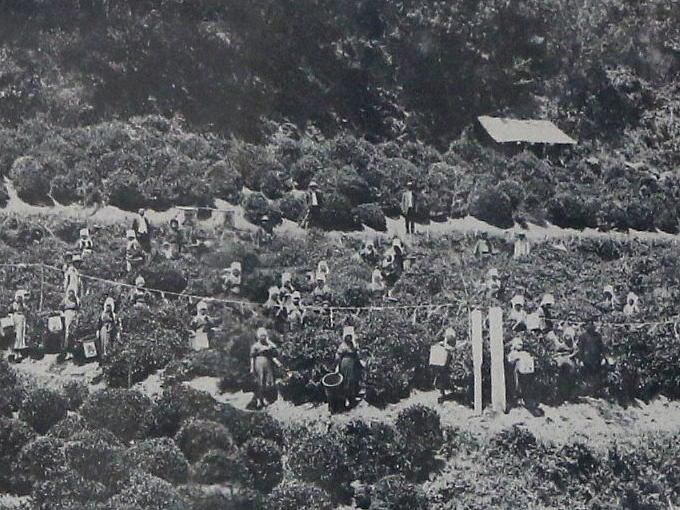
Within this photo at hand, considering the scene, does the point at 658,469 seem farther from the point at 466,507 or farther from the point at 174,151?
the point at 174,151

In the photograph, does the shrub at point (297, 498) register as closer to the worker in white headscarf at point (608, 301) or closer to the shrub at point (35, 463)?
the shrub at point (35, 463)

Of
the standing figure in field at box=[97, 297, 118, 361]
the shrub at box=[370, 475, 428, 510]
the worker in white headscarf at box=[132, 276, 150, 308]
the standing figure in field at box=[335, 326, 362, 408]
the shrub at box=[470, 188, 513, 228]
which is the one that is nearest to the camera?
the shrub at box=[370, 475, 428, 510]

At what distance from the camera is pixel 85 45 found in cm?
1442

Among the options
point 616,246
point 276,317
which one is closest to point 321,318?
point 276,317

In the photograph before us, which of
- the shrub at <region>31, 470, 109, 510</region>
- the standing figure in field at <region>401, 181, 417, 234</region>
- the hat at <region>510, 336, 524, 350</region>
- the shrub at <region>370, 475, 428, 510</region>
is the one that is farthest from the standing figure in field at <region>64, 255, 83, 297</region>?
the hat at <region>510, 336, 524, 350</region>

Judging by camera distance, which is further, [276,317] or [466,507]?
[276,317]

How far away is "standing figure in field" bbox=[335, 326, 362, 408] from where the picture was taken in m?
12.2

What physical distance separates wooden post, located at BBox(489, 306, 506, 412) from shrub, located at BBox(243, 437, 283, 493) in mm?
2893

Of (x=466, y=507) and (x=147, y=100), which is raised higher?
(x=147, y=100)

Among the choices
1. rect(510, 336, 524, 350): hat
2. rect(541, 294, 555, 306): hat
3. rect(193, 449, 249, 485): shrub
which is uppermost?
rect(541, 294, 555, 306): hat

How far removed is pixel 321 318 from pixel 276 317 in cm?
60

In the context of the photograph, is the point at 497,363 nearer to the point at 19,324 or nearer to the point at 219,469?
the point at 219,469

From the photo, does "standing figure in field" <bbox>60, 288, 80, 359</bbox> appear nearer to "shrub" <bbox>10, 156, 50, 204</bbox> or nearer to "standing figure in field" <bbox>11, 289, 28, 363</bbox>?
"standing figure in field" <bbox>11, 289, 28, 363</bbox>

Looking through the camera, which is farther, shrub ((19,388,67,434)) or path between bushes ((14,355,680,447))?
Result: path between bushes ((14,355,680,447))
